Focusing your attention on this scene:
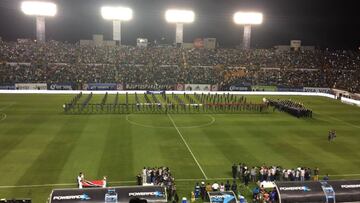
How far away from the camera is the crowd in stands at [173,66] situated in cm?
7244

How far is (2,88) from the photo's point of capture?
6494 centimetres

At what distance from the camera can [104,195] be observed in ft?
59.3

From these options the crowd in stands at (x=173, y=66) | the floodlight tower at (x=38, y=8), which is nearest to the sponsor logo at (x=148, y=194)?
the crowd in stands at (x=173, y=66)

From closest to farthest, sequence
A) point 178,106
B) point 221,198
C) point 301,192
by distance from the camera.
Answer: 1. point 301,192
2. point 221,198
3. point 178,106

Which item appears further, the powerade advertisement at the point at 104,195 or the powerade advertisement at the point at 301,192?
the powerade advertisement at the point at 301,192

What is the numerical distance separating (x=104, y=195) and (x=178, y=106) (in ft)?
111

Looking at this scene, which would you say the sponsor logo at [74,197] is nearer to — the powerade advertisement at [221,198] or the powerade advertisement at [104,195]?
the powerade advertisement at [104,195]

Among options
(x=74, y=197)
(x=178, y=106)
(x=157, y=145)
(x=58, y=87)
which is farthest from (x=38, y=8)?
(x=74, y=197)

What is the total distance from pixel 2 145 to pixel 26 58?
158 ft

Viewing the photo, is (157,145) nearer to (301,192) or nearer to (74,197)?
(74,197)

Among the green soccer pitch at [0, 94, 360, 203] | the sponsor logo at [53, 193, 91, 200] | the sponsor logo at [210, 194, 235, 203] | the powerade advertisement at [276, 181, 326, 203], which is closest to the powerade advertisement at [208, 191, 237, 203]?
the sponsor logo at [210, 194, 235, 203]

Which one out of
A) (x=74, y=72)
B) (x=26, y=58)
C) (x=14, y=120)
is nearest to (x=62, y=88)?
(x=74, y=72)

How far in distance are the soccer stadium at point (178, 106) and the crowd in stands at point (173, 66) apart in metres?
0.34

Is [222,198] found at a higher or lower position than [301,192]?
lower
